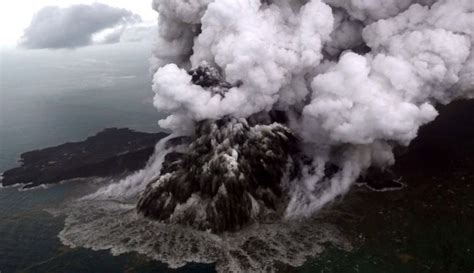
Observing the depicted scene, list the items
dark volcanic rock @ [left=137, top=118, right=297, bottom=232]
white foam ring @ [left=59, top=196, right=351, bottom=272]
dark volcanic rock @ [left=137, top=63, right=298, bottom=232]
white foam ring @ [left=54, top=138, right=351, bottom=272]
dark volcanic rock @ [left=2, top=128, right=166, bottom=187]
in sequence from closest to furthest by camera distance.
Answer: white foam ring @ [left=59, top=196, right=351, bottom=272], white foam ring @ [left=54, top=138, right=351, bottom=272], dark volcanic rock @ [left=137, top=118, right=297, bottom=232], dark volcanic rock @ [left=137, top=63, right=298, bottom=232], dark volcanic rock @ [left=2, top=128, right=166, bottom=187]


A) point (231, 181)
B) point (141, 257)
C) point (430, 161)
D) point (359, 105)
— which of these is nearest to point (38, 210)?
point (141, 257)

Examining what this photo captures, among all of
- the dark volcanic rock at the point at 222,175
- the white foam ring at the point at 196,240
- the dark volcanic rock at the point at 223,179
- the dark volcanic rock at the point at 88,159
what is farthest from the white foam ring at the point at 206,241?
the dark volcanic rock at the point at 88,159

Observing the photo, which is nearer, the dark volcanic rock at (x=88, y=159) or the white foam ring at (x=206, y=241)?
the white foam ring at (x=206, y=241)

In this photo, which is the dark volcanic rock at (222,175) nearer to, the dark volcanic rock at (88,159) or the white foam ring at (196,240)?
the white foam ring at (196,240)

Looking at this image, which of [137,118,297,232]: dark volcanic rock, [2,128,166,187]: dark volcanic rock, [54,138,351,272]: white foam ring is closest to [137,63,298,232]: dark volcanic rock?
[137,118,297,232]: dark volcanic rock

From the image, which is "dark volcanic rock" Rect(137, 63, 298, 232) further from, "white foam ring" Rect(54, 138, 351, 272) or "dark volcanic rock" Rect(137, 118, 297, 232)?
"white foam ring" Rect(54, 138, 351, 272)

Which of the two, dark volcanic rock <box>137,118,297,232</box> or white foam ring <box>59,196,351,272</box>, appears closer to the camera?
white foam ring <box>59,196,351,272</box>

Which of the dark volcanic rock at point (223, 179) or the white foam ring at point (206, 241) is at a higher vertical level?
the dark volcanic rock at point (223, 179)
